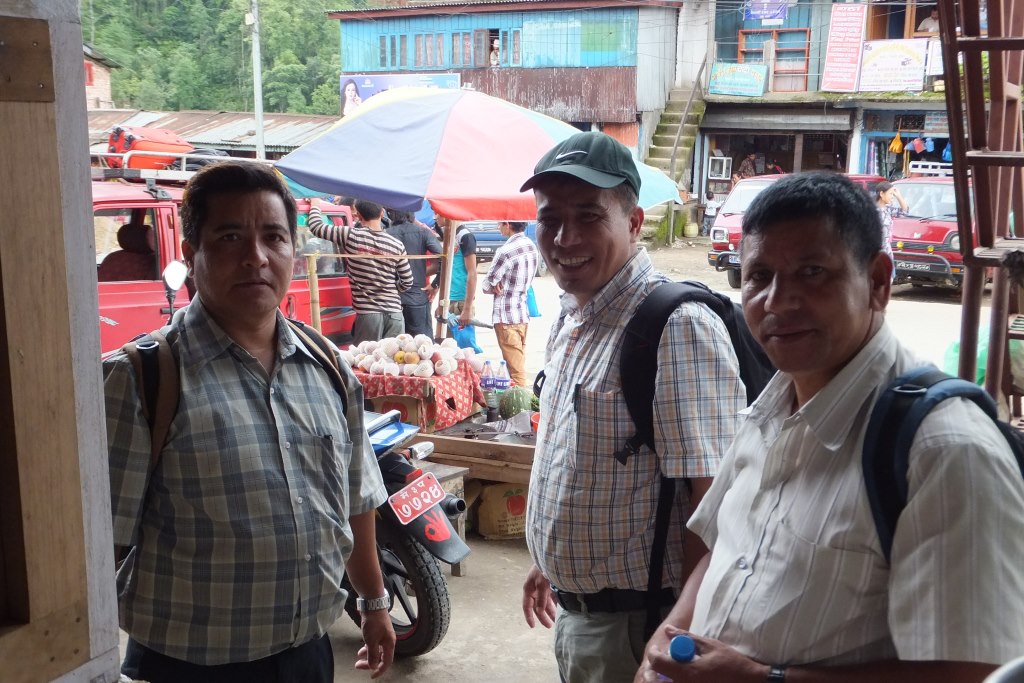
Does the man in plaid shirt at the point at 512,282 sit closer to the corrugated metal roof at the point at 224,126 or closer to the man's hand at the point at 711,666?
the man's hand at the point at 711,666

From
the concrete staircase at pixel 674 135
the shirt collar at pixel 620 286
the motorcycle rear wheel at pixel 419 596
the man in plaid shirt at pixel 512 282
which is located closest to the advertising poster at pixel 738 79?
the concrete staircase at pixel 674 135

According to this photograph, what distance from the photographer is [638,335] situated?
204 centimetres

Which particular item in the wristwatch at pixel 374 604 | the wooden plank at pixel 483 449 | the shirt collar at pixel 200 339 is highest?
the shirt collar at pixel 200 339

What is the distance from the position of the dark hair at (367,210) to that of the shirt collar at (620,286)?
19.1 ft

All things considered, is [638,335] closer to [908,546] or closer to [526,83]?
[908,546]

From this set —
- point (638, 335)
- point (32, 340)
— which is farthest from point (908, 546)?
point (32, 340)

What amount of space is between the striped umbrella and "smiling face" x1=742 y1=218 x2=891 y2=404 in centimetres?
434

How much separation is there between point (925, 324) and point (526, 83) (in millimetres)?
14922

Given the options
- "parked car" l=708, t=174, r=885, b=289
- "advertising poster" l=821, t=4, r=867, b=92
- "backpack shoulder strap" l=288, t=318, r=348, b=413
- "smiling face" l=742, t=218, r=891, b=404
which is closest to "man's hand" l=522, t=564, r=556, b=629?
"backpack shoulder strap" l=288, t=318, r=348, b=413

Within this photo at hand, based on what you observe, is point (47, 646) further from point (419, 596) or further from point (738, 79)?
point (738, 79)

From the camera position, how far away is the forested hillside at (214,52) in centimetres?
3884

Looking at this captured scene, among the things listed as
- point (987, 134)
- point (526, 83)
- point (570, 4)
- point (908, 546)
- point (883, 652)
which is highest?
point (570, 4)

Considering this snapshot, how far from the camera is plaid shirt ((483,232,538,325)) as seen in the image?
8.29 meters

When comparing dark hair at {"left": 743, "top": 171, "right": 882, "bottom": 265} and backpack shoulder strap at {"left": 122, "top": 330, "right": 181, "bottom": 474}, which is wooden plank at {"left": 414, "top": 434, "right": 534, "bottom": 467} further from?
dark hair at {"left": 743, "top": 171, "right": 882, "bottom": 265}
